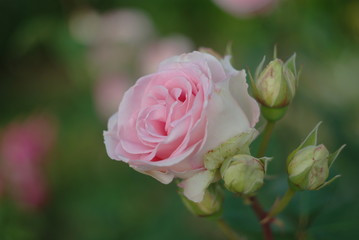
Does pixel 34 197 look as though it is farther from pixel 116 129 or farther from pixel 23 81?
pixel 23 81

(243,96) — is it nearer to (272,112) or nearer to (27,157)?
(272,112)

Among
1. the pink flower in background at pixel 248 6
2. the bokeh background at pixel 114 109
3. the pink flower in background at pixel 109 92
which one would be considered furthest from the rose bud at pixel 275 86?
the pink flower in background at pixel 109 92

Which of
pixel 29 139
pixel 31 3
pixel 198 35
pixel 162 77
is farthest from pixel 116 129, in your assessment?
pixel 31 3

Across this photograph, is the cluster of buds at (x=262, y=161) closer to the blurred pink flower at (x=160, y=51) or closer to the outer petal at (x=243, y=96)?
the outer petal at (x=243, y=96)

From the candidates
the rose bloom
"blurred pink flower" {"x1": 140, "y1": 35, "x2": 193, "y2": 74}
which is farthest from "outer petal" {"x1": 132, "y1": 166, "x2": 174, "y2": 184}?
"blurred pink flower" {"x1": 140, "y1": 35, "x2": 193, "y2": 74}

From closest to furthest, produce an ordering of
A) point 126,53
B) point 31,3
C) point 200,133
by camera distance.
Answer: point 200,133, point 126,53, point 31,3

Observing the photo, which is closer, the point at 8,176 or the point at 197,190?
the point at 197,190
